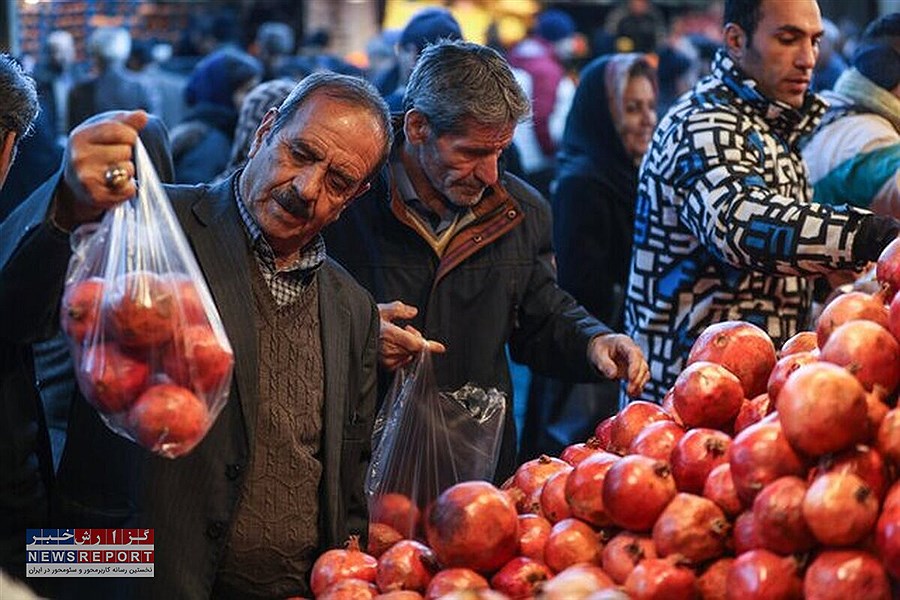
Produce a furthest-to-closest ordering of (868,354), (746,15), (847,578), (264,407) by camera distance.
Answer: (746,15) < (264,407) < (868,354) < (847,578)

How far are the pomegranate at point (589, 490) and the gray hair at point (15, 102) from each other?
1176 mm

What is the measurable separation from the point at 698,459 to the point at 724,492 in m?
0.11

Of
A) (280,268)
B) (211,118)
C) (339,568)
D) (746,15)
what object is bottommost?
(211,118)

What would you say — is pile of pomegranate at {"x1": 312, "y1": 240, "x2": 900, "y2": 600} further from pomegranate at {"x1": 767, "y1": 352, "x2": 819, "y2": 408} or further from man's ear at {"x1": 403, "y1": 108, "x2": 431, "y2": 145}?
man's ear at {"x1": 403, "y1": 108, "x2": 431, "y2": 145}

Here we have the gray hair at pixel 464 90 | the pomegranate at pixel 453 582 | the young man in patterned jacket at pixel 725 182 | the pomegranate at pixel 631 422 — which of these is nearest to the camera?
the pomegranate at pixel 453 582

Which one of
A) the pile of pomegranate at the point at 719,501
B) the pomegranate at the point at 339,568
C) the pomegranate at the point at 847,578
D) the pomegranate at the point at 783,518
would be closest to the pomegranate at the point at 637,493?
the pile of pomegranate at the point at 719,501

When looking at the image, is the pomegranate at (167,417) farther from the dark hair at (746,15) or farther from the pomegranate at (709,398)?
the dark hair at (746,15)

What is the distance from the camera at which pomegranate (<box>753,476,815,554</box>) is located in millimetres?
2119

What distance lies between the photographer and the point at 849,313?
2.51 meters

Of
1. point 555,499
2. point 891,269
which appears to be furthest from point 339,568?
point 891,269

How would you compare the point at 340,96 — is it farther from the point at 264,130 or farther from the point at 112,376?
the point at 112,376

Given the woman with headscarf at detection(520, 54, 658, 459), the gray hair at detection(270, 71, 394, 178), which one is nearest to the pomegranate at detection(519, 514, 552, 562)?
the gray hair at detection(270, 71, 394, 178)

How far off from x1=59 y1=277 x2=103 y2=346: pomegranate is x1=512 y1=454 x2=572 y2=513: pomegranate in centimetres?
97

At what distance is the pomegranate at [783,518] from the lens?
2.12 meters
